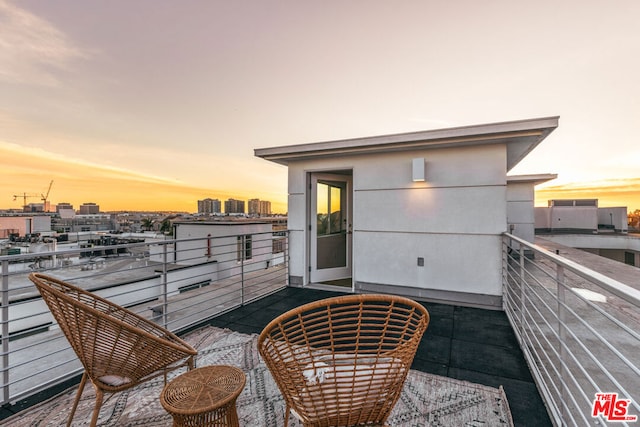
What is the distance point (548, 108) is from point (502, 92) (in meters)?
1.35

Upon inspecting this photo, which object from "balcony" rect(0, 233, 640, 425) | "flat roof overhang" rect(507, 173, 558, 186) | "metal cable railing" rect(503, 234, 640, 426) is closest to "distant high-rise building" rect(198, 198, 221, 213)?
"balcony" rect(0, 233, 640, 425)

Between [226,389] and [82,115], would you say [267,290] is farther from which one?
[82,115]

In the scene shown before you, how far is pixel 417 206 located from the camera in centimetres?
417

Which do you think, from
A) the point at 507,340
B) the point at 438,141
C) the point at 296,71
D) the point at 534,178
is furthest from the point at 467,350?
the point at 534,178

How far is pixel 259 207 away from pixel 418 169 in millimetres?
24313

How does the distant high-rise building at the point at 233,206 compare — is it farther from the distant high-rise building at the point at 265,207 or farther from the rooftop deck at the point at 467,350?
the rooftop deck at the point at 467,350

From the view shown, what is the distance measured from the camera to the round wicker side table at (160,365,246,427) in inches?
42.9

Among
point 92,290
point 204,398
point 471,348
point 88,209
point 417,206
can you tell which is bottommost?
point 92,290

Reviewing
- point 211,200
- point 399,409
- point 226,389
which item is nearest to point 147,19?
point 226,389

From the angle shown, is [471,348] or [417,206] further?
[417,206]

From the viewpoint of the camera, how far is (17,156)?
813 centimetres

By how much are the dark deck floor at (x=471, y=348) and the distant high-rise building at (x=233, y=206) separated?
2210cm

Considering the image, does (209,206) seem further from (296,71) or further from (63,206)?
(296,71)

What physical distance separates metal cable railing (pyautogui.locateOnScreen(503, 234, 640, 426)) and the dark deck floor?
0.11m
